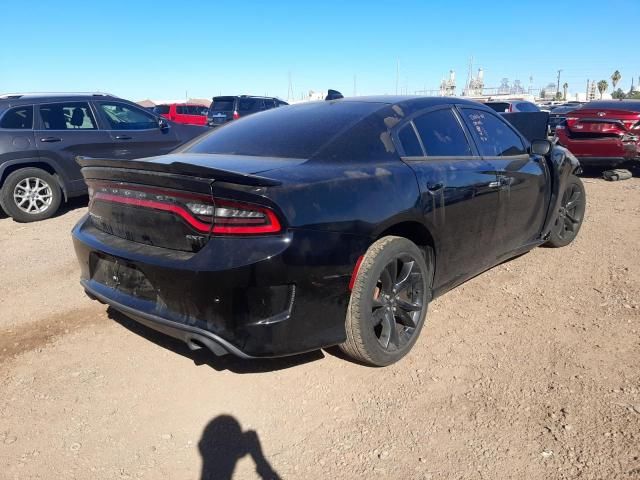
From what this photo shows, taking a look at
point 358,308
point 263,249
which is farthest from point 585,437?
point 263,249

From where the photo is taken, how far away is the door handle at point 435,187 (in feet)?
9.99

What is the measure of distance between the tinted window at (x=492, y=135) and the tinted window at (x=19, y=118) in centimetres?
582

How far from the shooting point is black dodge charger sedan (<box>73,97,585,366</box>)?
Result: 2.29 meters

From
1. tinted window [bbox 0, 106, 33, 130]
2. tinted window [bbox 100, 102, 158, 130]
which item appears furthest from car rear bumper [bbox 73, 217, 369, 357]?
tinted window [bbox 100, 102, 158, 130]

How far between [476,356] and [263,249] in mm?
1608

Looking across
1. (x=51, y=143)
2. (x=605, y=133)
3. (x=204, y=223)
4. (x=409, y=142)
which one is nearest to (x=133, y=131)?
(x=51, y=143)

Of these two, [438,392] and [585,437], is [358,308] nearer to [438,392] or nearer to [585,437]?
[438,392]

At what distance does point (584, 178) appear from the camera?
380 inches

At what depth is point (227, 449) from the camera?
230 cm

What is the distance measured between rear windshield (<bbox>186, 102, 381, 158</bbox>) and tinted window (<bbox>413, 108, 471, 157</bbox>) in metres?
0.35

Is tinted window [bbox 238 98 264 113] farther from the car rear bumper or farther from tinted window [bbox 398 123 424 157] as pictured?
the car rear bumper

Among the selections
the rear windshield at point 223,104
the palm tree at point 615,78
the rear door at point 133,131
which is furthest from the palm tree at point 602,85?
the rear door at point 133,131

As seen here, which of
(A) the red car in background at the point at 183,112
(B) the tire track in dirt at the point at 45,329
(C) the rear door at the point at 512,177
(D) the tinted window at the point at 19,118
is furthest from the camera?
(A) the red car in background at the point at 183,112

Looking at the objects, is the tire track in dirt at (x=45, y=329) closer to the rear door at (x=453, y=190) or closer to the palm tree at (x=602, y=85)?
the rear door at (x=453, y=190)
